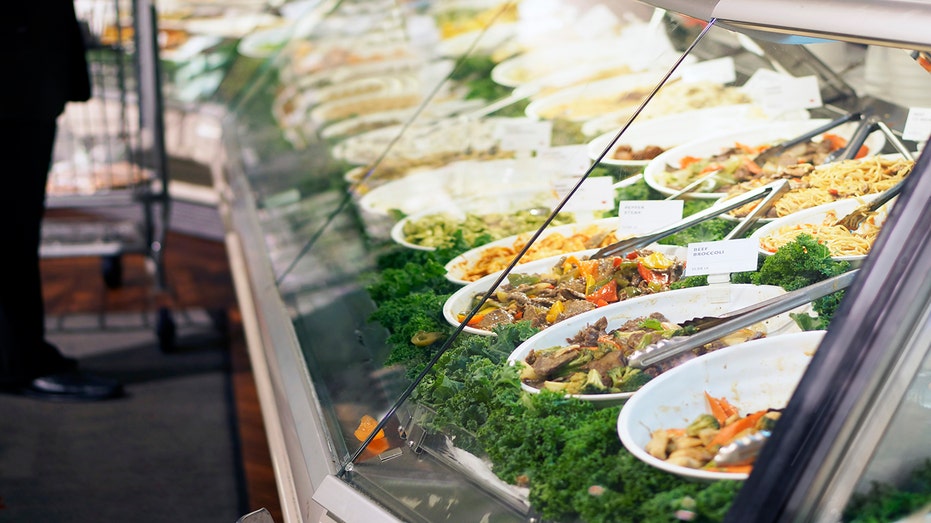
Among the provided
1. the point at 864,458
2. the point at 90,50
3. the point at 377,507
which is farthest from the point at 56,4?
the point at 864,458

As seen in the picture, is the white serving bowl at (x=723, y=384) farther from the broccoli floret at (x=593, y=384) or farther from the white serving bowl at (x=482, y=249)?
the white serving bowl at (x=482, y=249)

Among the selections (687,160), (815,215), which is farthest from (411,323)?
(815,215)

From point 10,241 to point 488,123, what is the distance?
1.61 metres

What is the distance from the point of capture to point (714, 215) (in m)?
1.56

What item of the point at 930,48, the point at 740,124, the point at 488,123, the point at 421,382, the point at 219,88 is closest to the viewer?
the point at 930,48

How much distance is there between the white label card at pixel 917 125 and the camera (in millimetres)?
1619

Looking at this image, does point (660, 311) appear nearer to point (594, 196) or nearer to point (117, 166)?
point (594, 196)

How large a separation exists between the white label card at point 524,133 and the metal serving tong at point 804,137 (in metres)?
0.54

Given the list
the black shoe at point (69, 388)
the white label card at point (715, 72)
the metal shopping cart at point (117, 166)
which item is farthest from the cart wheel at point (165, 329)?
the white label card at point (715, 72)

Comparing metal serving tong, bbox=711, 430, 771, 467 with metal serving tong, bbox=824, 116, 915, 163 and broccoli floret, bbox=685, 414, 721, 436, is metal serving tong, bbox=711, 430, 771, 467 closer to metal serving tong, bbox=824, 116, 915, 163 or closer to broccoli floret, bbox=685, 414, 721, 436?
broccoli floret, bbox=685, 414, 721, 436

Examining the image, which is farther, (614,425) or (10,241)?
(10,241)

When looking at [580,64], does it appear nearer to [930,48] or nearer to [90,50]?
[930,48]

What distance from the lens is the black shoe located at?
9.80 feet

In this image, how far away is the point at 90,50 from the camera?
3355 millimetres
